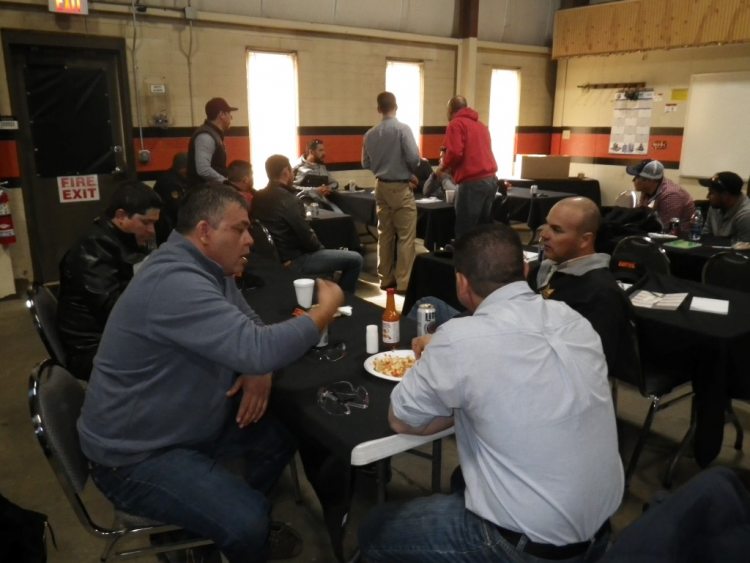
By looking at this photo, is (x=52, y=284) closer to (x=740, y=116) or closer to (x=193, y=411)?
(x=193, y=411)

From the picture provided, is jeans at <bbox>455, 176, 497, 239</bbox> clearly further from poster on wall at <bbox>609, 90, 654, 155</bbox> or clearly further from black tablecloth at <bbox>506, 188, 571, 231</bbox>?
poster on wall at <bbox>609, 90, 654, 155</bbox>

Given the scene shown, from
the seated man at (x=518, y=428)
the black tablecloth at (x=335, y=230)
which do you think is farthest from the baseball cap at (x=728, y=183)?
the seated man at (x=518, y=428)

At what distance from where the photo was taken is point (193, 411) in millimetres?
1732

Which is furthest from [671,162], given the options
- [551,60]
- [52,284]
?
[52,284]

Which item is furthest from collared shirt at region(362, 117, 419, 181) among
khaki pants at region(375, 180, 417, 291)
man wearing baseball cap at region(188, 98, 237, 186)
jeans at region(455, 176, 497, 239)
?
man wearing baseball cap at region(188, 98, 237, 186)

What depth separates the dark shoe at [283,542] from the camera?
2189 mm

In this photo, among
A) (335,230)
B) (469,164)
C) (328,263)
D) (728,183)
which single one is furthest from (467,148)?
(728,183)

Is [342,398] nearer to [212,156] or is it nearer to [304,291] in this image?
[304,291]

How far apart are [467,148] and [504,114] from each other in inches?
154

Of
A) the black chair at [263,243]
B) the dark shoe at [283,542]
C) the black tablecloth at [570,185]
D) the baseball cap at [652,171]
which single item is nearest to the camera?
the dark shoe at [283,542]

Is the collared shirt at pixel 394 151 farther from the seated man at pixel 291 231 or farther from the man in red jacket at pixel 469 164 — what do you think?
the seated man at pixel 291 231

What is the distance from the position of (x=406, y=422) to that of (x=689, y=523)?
636mm

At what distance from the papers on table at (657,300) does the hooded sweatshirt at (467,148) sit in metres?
2.68

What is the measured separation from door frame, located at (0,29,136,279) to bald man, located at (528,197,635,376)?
182 inches
